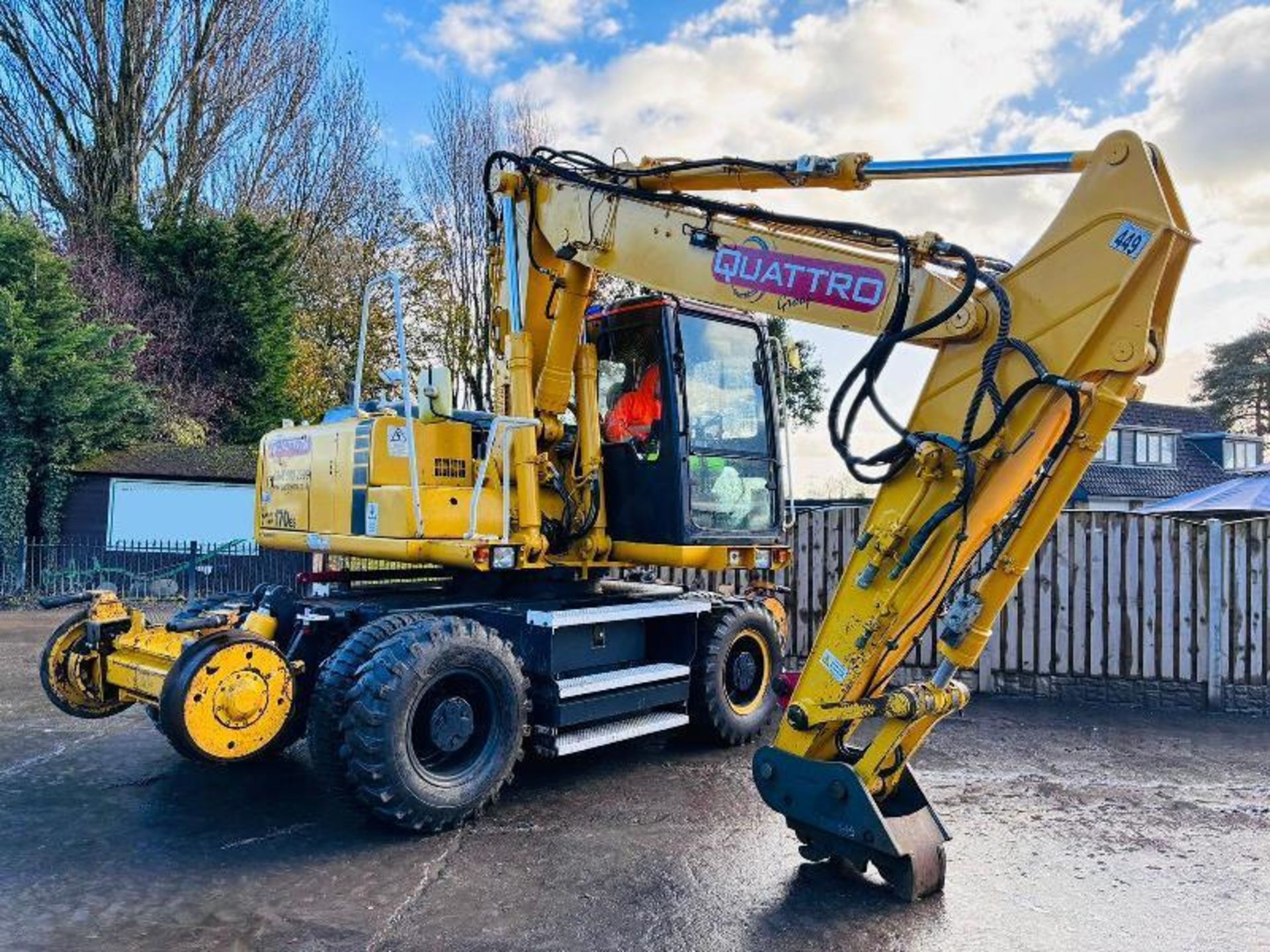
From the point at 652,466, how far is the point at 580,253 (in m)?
1.49

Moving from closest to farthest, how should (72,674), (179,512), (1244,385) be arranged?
1. (72,674)
2. (179,512)
3. (1244,385)

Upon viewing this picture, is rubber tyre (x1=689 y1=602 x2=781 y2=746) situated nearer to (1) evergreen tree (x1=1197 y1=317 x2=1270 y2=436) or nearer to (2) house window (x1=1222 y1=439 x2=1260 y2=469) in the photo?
(2) house window (x1=1222 y1=439 x2=1260 y2=469)

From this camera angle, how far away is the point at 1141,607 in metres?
8.05

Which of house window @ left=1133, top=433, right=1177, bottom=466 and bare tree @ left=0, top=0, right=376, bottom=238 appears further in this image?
Answer: house window @ left=1133, top=433, right=1177, bottom=466

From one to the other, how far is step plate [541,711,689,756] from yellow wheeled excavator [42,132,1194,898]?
33 millimetres

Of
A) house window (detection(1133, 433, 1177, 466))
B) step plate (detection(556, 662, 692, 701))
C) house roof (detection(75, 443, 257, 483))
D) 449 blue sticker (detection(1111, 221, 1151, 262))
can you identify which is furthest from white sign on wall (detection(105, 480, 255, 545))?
house window (detection(1133, 433, 1177, 466))

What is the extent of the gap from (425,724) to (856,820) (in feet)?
7.65

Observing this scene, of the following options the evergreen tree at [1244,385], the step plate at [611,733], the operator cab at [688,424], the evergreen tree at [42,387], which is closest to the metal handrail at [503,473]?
the operator cab at [688,424]

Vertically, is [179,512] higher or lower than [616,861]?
higher

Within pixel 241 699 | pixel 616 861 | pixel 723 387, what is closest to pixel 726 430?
pixel 723 387

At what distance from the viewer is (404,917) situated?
3.79 metres

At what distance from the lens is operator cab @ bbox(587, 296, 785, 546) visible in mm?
6117

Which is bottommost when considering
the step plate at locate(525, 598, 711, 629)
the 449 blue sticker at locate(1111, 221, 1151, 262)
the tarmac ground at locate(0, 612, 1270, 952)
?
the tarmac ground at locate(0, 612, 1270, 952)

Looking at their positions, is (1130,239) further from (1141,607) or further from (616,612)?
(1141,607)
